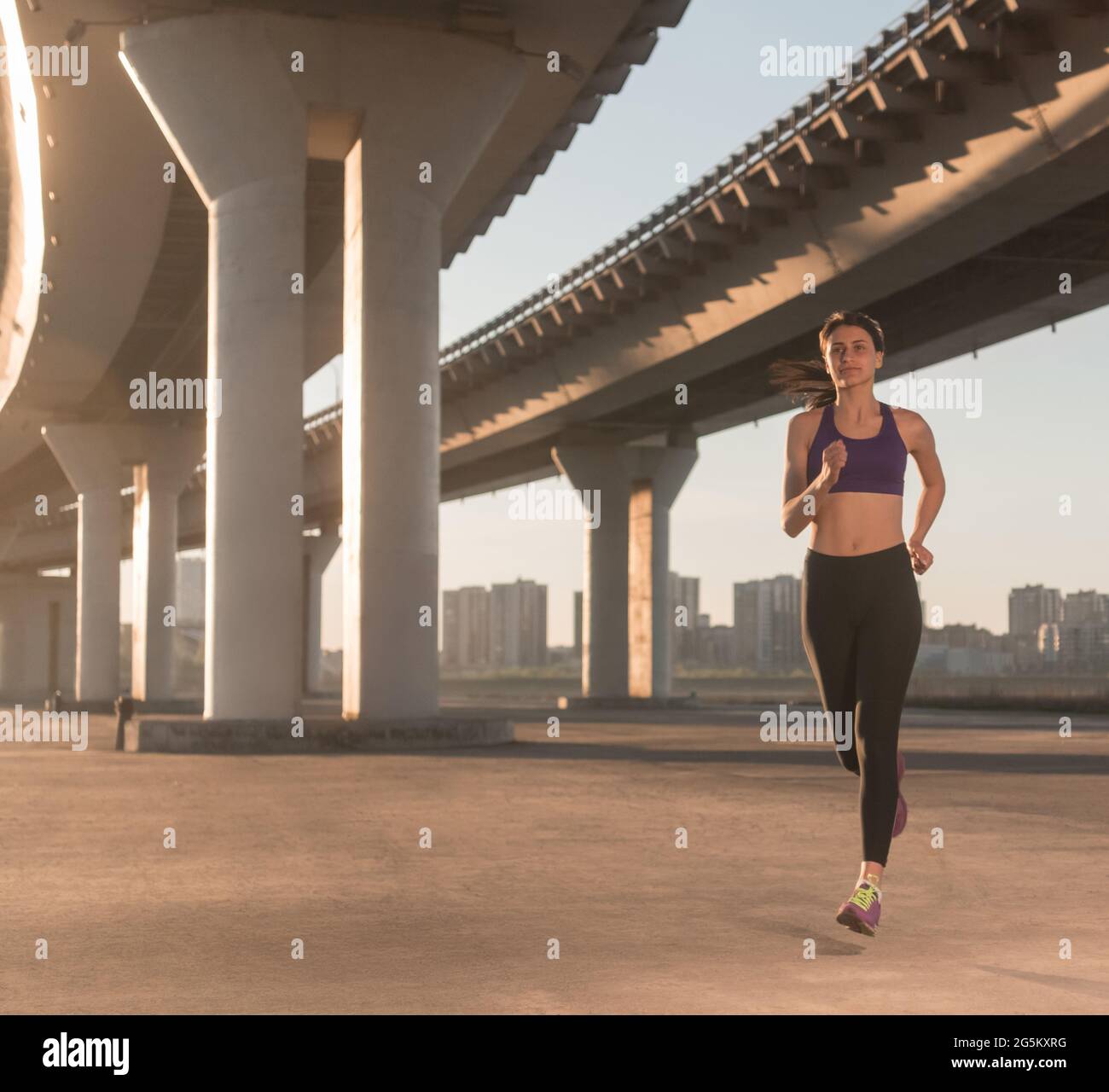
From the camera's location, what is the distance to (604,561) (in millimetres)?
60438

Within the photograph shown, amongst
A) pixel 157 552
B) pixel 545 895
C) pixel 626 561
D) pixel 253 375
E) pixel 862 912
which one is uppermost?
pixel 253 375

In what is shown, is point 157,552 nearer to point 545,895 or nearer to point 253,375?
point 253,375

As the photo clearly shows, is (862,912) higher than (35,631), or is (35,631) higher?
(35,631)

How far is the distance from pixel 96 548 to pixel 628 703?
22.7 meters

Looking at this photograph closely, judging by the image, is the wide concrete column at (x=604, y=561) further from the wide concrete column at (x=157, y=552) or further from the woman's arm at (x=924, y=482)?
the woman's arm at (x=924, y=482)

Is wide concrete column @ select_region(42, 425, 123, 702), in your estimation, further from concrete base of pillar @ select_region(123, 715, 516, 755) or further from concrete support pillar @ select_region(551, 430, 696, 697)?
concrete base of pillar @ select_region(123, 715, 516, 755)

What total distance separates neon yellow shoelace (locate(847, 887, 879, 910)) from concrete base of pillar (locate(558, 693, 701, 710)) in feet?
171

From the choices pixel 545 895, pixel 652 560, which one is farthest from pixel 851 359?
pixel 652 560

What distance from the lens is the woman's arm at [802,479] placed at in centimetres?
570

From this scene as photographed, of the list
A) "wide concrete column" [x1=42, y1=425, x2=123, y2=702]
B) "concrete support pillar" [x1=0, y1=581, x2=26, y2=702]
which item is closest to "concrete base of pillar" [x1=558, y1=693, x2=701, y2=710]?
"wide concrete column" [x1=42, y1=425, x2=123, y2=702]
